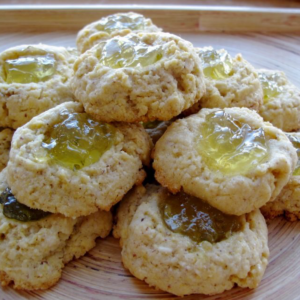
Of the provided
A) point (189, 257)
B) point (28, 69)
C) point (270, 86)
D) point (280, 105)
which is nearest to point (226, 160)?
point (189, 257)

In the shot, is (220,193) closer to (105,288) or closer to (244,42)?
(105,288)

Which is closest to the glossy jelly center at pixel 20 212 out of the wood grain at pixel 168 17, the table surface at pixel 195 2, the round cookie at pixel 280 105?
the round cookie at pixel 280 105

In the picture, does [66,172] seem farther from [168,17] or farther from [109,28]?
[168,17]

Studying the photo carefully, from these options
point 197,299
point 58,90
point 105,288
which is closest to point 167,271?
point 197,299

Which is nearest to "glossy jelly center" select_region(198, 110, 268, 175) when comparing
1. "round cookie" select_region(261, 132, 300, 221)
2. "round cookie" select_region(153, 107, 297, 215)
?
"round cookie" select_region(153, 107, 297, 215)

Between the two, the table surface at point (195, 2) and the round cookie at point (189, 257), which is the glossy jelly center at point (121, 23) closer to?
the round cookie at point (189, 257)

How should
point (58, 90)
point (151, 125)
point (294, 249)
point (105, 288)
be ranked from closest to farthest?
point (105, 288) → point (294, 249) → point (58, 90) → point (151, 125)

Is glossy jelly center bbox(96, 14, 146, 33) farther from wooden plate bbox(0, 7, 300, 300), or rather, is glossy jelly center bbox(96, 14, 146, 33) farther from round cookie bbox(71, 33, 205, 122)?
wooden plate bbox(0, 7, 300, 300)
